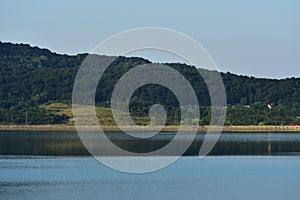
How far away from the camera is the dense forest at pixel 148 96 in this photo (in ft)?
502

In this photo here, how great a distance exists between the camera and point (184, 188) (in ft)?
128

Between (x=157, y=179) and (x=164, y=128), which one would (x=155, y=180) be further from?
(x=164, y=128)

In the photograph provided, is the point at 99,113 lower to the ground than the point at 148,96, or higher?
lower

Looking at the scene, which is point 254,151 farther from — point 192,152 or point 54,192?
point 54,192

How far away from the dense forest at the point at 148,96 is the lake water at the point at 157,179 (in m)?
90.4

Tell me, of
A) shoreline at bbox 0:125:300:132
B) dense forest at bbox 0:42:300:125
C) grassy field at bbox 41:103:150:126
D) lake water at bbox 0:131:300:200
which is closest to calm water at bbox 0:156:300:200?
lake water at bbox 0:131:300:200

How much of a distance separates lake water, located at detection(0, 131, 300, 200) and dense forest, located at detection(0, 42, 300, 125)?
90.4 metres

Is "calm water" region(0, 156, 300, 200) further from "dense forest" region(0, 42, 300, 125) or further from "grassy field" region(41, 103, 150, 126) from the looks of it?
"dense forest" region(0, 42, 300, 125)

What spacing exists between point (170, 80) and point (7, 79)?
41.9 meters

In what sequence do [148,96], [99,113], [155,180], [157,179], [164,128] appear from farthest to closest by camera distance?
1. [148,96]
2. [99,113]
3. [164,128]
4. [157,179]
5. [155,180]

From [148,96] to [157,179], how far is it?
399ft

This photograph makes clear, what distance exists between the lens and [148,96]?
16475cm

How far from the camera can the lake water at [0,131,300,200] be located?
36906mm

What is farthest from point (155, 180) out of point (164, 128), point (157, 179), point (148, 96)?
point (148, 96)
